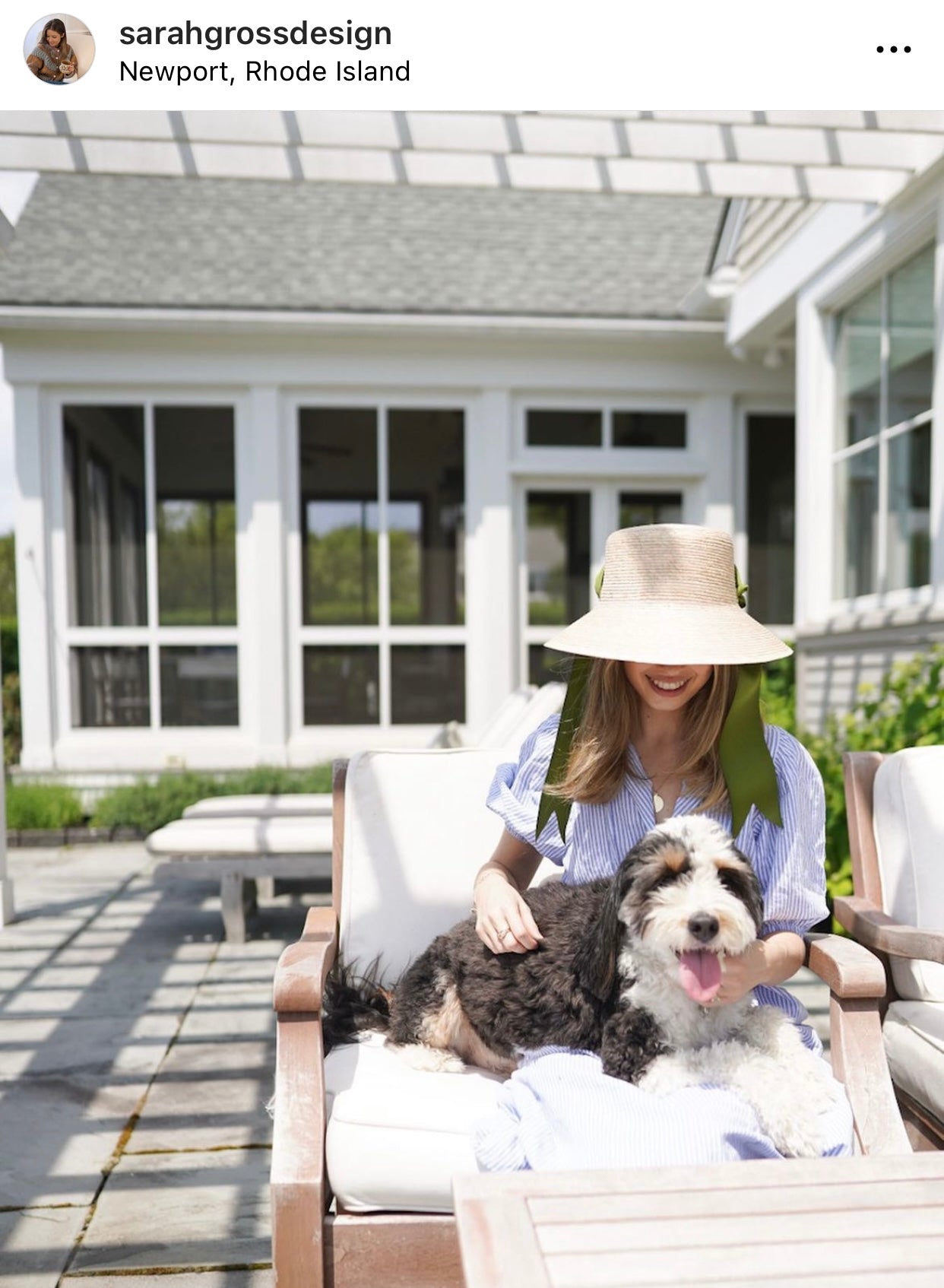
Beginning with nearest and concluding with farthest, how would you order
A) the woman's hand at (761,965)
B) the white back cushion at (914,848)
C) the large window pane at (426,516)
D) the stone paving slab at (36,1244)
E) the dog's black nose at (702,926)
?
the dog's black nose at (702,926) < the woman's hand at (761,965) < the stone paving slab at (36,1244) < the white back cushion at (914,848) < the large window pane at (426,516)

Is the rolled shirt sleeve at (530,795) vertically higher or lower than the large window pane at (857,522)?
lower

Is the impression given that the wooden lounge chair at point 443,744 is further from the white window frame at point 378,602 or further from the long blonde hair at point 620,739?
the long blonde hair at point 620,739

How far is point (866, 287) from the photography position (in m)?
6.31

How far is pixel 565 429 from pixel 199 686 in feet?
11.8

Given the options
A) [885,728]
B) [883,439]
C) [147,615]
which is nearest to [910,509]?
[883,439]

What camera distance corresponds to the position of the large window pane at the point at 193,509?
27.5 ft

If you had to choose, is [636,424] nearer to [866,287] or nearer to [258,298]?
[866,287]

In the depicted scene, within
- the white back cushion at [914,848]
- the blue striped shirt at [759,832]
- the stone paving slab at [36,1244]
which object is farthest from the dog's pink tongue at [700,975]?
the stone paving slab at [36,1244]

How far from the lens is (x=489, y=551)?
332 inches

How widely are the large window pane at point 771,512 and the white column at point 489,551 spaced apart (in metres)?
2.02

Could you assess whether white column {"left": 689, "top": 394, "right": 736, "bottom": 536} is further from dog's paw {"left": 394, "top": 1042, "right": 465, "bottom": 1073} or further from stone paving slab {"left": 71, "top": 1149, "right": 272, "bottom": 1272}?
dog's paw {"left": 394, "top": 1042, "right": 465, "bottom": 1073}
